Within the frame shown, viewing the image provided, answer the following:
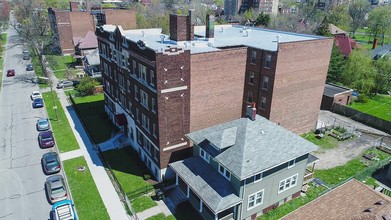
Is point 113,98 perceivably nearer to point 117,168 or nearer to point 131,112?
point 131,112

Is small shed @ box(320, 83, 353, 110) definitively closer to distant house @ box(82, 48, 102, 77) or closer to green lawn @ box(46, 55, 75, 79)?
distant house @ box(82, 48, 102, 77)

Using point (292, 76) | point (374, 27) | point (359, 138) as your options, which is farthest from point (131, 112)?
point (374, 27)

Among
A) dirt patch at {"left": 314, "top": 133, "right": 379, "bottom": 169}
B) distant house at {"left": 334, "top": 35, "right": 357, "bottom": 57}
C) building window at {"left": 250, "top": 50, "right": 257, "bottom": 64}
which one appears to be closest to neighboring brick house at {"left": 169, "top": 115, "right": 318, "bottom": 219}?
dirt patch at {"left": 314, "top": 133, "right": 379, "bottom": 169}

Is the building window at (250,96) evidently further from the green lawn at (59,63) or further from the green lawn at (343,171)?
the green lawn at (59,63)

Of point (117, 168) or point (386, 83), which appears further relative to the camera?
point (386, 83)

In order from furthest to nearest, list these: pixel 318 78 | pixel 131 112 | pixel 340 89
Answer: pixel 340 89, pixel 318 78, pixel 131 112

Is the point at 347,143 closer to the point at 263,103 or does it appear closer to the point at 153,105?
the point at 263,103

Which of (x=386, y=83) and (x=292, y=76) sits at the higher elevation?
(x=292, y=76)
